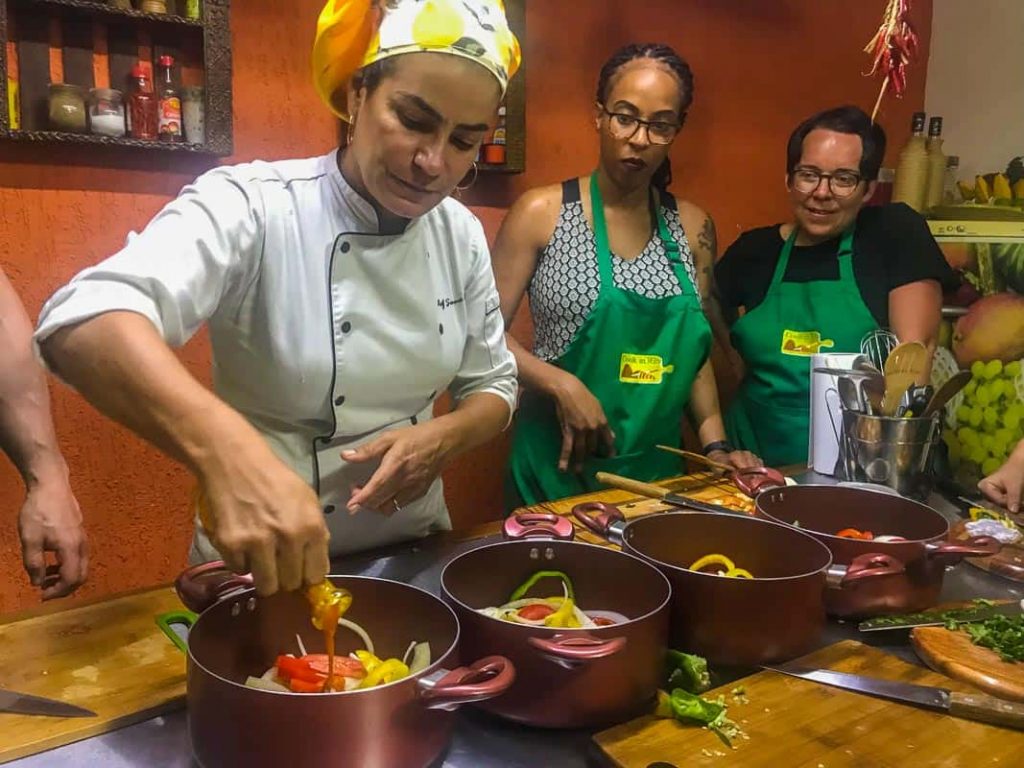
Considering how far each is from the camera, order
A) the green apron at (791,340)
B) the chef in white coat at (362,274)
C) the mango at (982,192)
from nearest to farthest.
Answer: the chef in white coat at (362,274) < the green apron at (791,340) < the mango at (982,192)

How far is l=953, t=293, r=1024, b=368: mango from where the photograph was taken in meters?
1.86

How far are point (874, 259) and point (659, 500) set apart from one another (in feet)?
3.28

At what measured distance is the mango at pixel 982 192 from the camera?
254cm

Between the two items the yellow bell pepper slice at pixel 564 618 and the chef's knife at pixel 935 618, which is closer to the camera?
the yellow bell pepper slice at pixel 564 618

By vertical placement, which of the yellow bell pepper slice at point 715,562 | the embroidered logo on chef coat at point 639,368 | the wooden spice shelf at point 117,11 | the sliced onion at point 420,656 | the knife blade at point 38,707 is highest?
the wooden spice shelf at point 117,11

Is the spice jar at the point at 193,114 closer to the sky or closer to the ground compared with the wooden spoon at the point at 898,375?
closer to the sky

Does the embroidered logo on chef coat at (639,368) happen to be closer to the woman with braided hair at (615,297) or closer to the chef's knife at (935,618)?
the woman with braided hair at (615,297)

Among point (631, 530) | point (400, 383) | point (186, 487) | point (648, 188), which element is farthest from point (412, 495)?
point (648, 188)

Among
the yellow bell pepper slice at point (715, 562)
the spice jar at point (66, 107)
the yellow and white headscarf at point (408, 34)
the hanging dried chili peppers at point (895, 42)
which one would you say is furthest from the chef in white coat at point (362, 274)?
the hanging dried chili peppers at point (895, 42)

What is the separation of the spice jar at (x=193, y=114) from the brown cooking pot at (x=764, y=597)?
1284mm

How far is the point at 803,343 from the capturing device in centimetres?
199

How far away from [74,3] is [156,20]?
0.15 m

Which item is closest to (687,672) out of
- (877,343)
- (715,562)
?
(715,562)

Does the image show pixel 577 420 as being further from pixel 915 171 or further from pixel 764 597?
pixel 915 171
